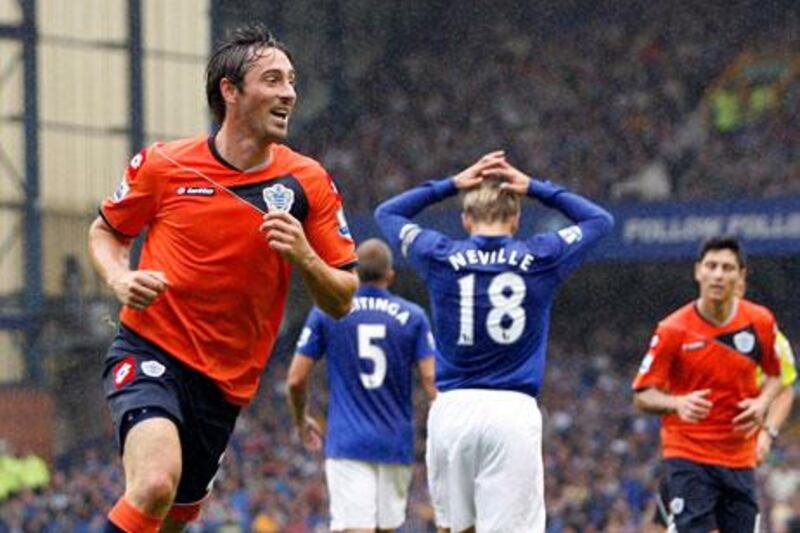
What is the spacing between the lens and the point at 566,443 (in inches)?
943

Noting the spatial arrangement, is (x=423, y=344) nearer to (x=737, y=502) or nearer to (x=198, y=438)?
(x=737, y=502)

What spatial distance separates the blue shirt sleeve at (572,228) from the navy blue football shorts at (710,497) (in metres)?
1.77

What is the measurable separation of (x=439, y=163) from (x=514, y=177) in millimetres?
20044

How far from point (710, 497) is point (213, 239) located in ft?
12.6

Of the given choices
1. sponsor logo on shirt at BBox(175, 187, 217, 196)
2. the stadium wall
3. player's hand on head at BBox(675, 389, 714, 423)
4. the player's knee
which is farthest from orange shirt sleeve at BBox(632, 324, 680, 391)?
the stadium wall

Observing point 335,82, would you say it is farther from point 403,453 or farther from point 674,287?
point 403,453

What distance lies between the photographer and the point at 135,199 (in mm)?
7613

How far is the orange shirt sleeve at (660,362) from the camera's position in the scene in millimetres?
10367

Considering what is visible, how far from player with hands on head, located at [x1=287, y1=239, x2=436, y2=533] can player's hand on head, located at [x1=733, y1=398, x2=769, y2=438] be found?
1.86 meters

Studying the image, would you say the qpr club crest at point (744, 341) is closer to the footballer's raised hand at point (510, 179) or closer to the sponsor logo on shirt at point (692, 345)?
the sponsor logo on shirt at point (692, 345)

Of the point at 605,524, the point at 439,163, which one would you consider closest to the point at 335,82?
the point at 439,163

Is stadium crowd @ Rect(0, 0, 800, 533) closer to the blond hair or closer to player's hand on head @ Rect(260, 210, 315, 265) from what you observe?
the blond hair

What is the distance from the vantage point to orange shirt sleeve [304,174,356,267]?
24.9 feet

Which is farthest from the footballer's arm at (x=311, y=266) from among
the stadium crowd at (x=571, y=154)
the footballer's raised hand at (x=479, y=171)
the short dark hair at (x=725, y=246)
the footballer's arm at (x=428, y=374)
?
the stadium crowd at (x=571, y=154)
